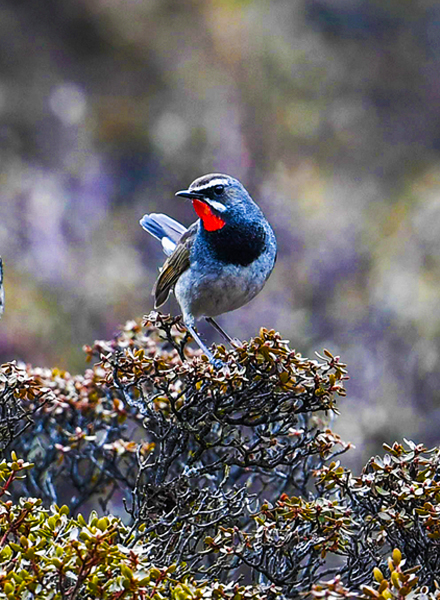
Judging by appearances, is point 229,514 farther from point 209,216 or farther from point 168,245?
point 168,245

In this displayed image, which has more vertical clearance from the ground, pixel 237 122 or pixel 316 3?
pixel 316 3

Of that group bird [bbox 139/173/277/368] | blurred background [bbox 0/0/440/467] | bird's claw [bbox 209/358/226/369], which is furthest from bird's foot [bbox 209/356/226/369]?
blurred background [bbox 0/0/440/467]

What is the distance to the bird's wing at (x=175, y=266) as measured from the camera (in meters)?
3.08

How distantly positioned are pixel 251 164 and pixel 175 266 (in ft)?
13.7

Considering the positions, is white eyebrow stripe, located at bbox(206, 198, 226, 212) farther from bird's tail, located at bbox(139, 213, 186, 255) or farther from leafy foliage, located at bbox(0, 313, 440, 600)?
bird's tail, located at bbox(139, 213, 186, 255)

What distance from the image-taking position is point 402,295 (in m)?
6.12

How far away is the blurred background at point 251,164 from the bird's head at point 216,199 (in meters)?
2.68

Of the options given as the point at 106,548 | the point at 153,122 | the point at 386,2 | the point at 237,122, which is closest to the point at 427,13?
the point at 386,2

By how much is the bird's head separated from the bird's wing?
6.0 inches

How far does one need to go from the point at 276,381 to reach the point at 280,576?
48cm

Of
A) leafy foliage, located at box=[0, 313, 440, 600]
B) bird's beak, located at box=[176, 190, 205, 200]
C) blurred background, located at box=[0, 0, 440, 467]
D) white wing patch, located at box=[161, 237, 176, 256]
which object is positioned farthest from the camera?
blurred background, located at box=[0, 0, 440, 467]

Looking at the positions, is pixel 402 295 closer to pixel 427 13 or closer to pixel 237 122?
pixel 237 122

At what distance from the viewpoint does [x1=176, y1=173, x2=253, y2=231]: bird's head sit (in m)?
2.89

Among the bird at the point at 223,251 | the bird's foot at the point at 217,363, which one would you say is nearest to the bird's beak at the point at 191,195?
the bird at the point at 223,251
